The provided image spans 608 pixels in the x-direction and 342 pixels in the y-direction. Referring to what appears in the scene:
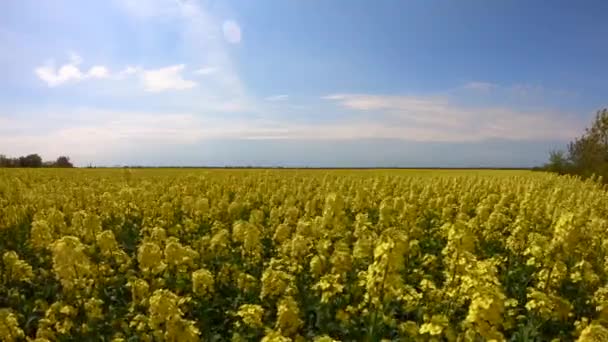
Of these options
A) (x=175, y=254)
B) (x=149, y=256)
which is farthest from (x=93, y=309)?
(x=175, y=254)

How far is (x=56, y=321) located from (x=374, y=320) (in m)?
3.99

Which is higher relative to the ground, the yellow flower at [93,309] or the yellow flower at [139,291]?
the yellow flower at [139,291]

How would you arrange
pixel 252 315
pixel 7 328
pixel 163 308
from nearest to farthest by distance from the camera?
pixel 163 308, pixel 252 315, pixel 7 328

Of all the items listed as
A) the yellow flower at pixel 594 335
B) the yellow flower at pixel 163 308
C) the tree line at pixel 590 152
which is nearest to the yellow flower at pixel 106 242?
the yellow flower at pixel 163 308

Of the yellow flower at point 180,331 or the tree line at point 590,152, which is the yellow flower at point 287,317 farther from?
the tree line at point 590,152

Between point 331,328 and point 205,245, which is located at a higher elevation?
point 205,245

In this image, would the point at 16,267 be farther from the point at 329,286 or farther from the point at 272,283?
the point at 329,286

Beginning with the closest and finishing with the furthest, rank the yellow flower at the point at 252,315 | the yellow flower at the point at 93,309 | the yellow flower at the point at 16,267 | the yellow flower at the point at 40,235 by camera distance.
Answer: the yellow flower at the point at 252,315, the yellow flower at the point at 93,309, the yellow flower at the point at 16,267, the yellow flower at the point at 40,235

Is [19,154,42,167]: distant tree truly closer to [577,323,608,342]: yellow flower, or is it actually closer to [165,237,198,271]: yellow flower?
[165,237,198,271]: yellow flower

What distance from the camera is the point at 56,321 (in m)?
6.54

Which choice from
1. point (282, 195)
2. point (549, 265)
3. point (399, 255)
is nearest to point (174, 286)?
point (399, 255)

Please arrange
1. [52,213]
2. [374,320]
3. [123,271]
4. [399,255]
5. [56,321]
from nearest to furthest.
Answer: [399,255] → [374,320] → [56,321] → [123,271] → [52,213]

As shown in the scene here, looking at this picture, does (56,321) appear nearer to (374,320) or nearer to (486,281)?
(374,320)

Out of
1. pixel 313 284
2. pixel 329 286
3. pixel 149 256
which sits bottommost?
pixel 313 284
